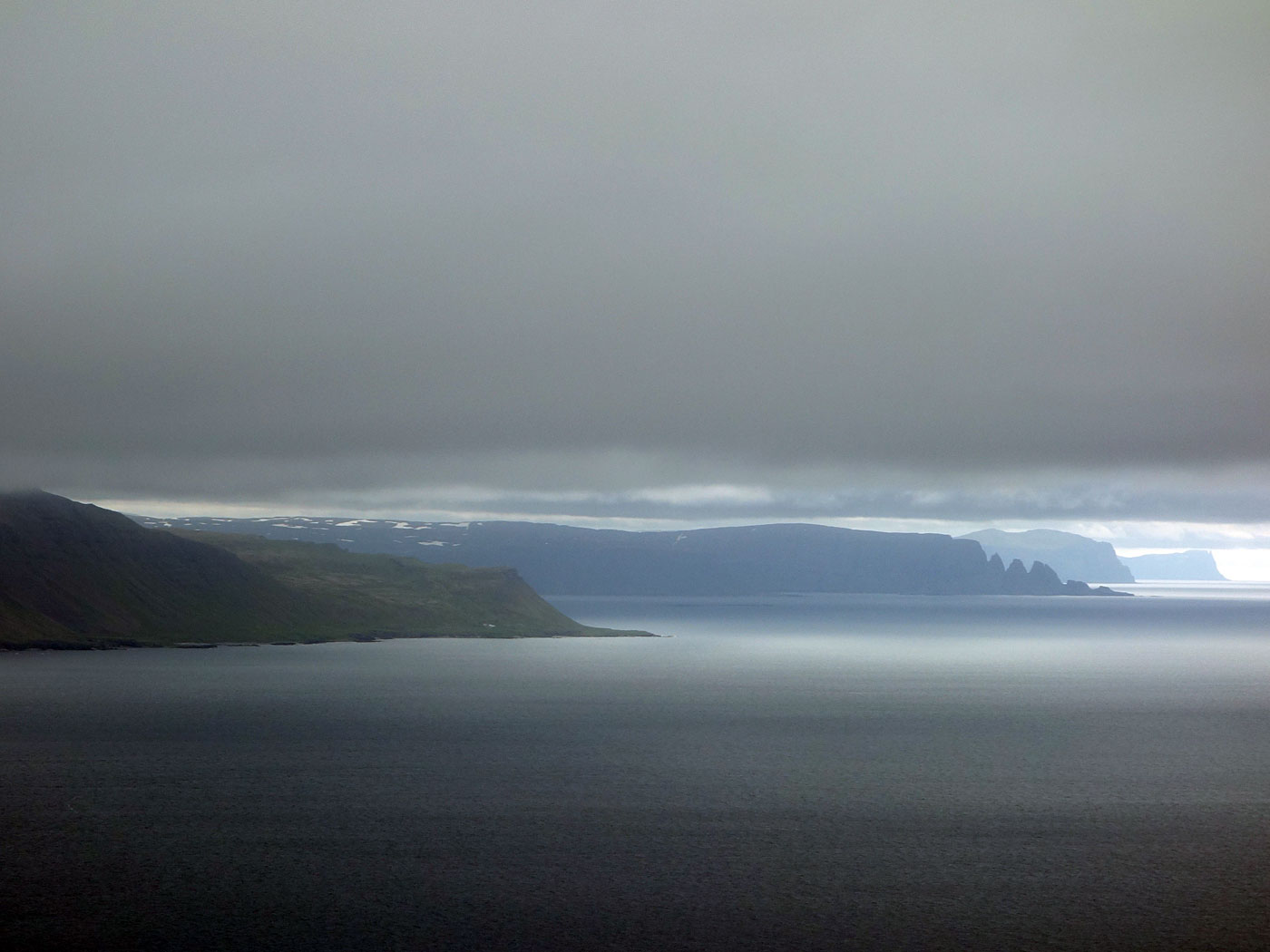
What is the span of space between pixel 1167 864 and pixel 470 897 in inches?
1670

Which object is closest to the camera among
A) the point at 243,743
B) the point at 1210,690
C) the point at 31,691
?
the point at 243,743

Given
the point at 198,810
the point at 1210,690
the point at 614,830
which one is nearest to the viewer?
the point at 614,830

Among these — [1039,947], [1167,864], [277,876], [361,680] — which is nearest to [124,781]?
[277,876]

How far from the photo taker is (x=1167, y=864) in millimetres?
65500

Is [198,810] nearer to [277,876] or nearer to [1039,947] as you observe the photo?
[277,876]

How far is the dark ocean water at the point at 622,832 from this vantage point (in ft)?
175

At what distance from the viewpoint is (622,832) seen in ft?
240

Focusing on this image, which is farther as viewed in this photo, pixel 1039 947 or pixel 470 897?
pixel 470 897

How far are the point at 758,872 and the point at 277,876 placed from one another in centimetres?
2797

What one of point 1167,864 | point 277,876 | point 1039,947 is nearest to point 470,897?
point 277,876

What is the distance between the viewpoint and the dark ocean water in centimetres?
5341

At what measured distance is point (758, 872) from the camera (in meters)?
62.9

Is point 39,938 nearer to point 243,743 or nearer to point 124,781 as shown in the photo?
point 124,781

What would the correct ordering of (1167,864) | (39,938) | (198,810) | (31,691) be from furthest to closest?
(31,691) → (198,810) → (1167,864) → (39,938)
